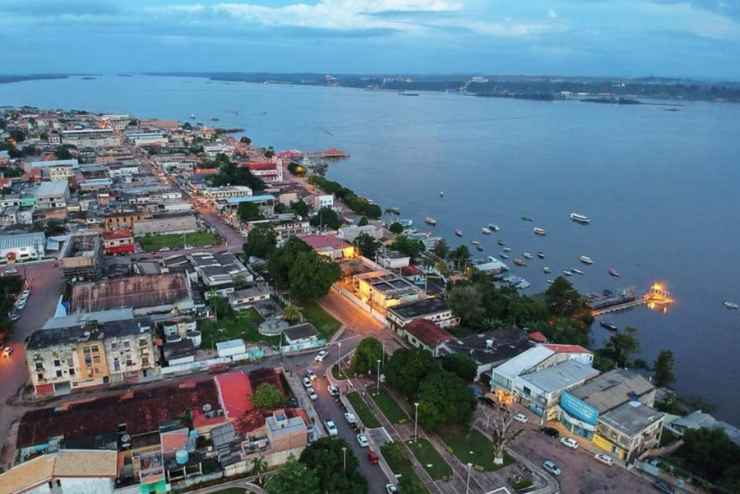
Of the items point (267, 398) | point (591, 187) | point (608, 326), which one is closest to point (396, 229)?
point (608, 326)

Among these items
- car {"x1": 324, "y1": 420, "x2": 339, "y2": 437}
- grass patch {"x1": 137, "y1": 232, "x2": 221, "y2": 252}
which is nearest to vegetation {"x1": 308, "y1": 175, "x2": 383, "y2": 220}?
grass patch {"x1": 137, "y1": 232, "x2": 221, "y2": 252}

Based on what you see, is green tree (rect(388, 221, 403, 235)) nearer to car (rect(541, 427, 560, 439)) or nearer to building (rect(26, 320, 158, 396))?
building (rect(26, 320, 158, 396))

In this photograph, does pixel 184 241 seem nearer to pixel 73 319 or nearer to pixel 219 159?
pixel 73 319

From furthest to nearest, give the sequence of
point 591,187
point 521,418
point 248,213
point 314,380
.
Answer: point 591,187 → point 248,213 → point 314,380 → point 521,418

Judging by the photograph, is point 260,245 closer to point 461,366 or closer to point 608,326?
point 461,366

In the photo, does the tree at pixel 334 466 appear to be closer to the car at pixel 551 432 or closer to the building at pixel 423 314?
the car at pixel 551 432

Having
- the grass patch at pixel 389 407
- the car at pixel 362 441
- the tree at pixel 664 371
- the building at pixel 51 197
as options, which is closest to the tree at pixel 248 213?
the building at pixel 51 197
